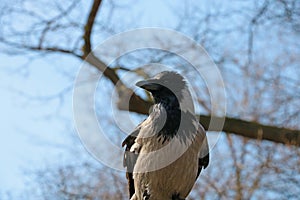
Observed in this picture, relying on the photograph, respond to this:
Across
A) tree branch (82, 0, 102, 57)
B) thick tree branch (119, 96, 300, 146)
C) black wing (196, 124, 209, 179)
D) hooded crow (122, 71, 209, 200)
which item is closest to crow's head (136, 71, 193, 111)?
hooded crow (122, 71, 209, 200)

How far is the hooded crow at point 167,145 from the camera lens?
16.9 ft

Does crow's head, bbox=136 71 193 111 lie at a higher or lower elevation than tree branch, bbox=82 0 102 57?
higher

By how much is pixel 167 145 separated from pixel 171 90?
0.42 metres

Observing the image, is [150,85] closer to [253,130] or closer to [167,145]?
[167,145]

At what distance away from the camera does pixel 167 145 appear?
16.9 feet

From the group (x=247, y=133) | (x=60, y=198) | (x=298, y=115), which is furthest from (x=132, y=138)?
(x=60, y=198)

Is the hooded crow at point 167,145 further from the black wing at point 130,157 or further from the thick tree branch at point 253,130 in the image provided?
the thick tree branch at point 253,130

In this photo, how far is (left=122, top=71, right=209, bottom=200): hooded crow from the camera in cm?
516

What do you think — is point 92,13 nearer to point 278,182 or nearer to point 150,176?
point 278,182

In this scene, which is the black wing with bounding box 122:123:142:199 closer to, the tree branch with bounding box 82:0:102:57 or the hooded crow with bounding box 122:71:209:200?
the hooded crow with bounding box 122:71:209:200

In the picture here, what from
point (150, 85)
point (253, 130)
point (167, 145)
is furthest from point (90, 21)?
point (167, 145)

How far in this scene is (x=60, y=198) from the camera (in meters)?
10.9

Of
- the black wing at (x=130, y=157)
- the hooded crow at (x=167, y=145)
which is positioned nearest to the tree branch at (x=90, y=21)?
the black wing at (x=130, y=157)

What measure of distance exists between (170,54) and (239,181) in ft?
6.79
